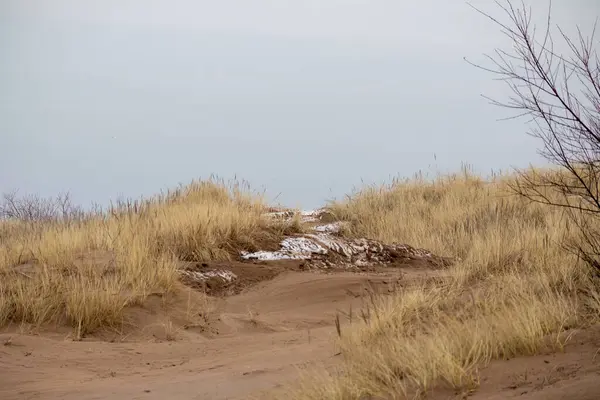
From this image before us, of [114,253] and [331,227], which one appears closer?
[114,253]

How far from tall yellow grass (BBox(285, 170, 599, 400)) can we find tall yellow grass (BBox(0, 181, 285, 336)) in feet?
8.40

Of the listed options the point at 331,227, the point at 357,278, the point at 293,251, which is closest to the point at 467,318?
the point at 357,278

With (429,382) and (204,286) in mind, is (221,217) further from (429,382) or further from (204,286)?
(429,382)

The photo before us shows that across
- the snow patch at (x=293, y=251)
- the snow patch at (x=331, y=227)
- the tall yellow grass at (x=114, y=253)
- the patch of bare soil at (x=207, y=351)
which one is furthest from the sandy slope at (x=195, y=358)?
the snow patch at (x=331, y=227)

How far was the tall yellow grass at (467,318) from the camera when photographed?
375 cm

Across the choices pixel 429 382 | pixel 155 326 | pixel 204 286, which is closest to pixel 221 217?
pixel 204 286

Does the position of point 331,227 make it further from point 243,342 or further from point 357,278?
point 243,342

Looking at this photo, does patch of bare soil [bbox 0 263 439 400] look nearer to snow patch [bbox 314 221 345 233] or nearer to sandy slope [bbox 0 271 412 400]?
sandy slope [bbox 0 271 412 400]

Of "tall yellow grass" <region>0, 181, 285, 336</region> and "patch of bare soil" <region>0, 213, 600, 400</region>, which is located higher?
"tall yellow grass" <region>0, 181, 285, 336</region>

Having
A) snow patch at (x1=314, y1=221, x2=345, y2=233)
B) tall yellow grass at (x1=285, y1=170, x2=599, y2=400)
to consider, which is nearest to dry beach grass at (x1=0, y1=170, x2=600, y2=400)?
tall yellow grass at (x1=285, y1=170, x2=599, y2=400)

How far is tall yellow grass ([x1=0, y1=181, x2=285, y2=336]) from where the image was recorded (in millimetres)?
6664

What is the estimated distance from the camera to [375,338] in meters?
4.90

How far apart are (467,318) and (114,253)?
15.4 feet

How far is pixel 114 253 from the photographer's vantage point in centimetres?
828
